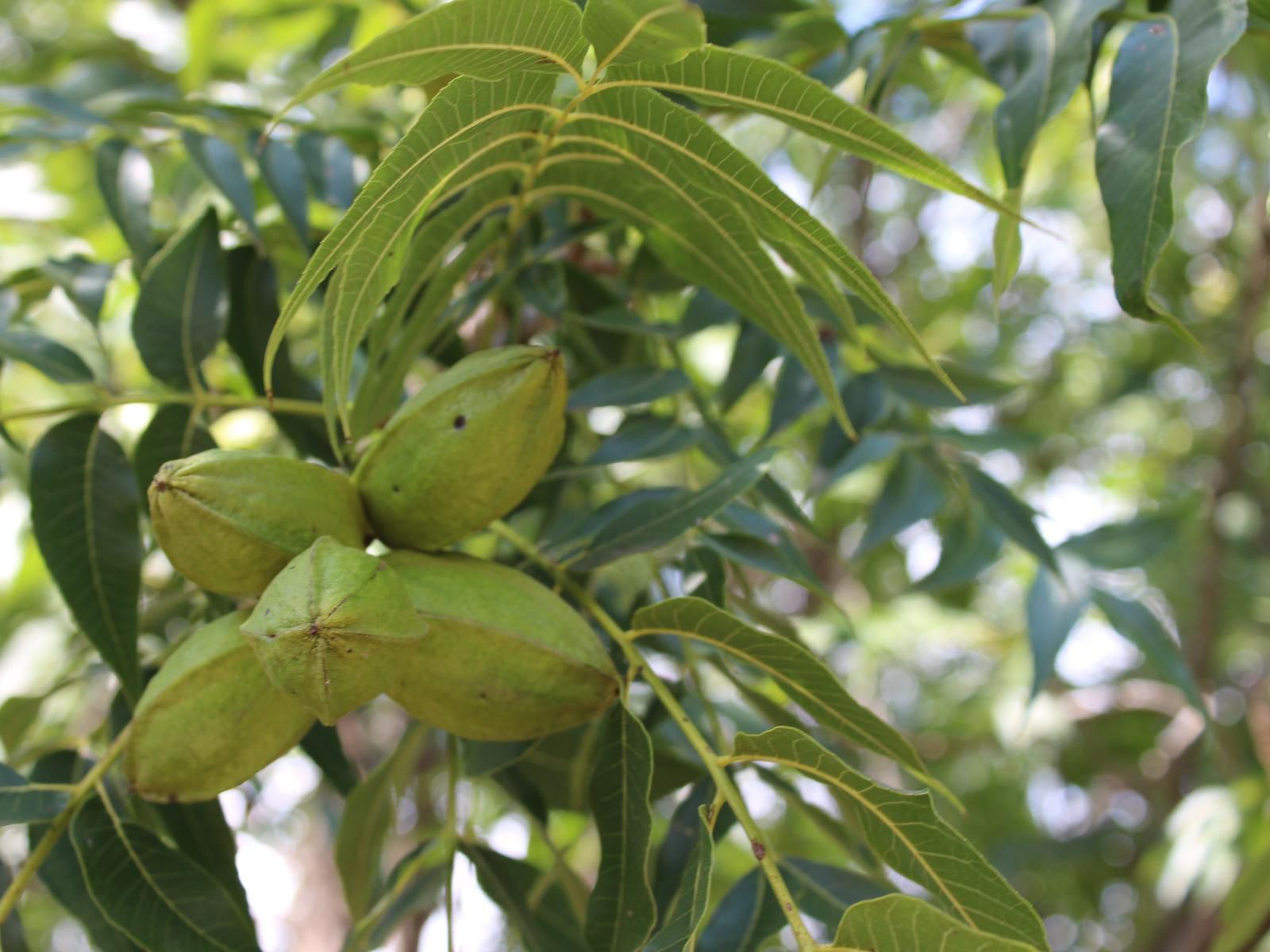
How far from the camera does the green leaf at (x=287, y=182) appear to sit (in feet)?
5.34

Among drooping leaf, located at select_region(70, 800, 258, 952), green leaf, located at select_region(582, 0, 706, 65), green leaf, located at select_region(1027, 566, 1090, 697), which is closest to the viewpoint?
green leaf, located at select_region(582, 0, 706, 65)

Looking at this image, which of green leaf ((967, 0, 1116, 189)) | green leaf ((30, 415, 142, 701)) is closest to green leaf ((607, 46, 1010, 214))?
green leaf ((967, 0, 1116, 189))

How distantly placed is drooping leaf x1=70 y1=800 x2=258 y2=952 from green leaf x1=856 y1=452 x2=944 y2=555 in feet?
4.01

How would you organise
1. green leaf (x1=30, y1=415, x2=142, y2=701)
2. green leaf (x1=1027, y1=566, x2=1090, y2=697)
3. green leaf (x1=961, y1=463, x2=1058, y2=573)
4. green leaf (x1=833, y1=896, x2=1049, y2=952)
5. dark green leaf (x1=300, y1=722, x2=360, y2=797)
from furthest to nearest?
1. green leaf (x1=1027, y1=566, x2=1090, y2=697)
2. green leaf (x1=961, y1=463, x2=1058, y2=573)
3. dark green leaf (x1=300, y1=722, x2=360, y2=797)
4. green leaf (x1=30, y1=415, x2=142, y2=701)
5. green leaf (x1=833, y1=896, x2=1049, y2=952)

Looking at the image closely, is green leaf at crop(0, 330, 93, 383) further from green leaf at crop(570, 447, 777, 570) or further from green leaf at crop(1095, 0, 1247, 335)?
green leaf at crop(1095, 0, 1247, 335)

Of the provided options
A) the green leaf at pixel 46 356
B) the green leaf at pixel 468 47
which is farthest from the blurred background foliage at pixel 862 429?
the green leaf at pixel 468 47

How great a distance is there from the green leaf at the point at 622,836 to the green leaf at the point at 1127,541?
1.26m

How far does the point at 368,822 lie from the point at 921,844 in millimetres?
862

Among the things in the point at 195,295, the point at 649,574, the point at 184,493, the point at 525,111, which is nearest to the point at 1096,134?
the point at 525,111

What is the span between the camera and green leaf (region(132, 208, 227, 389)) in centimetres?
150

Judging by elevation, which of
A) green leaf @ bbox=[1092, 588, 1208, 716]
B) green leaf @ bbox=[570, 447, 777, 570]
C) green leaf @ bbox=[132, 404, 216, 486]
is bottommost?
green leaf @ bbox=[1092, 588, 1208, 716]

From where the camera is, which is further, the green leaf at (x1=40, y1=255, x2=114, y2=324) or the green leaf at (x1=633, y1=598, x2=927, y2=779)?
the green leaf at (x1=40, y1=255, x2=114, y2=324)

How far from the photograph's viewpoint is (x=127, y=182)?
1.69 m

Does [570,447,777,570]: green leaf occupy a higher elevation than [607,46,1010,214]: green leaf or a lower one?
lower
